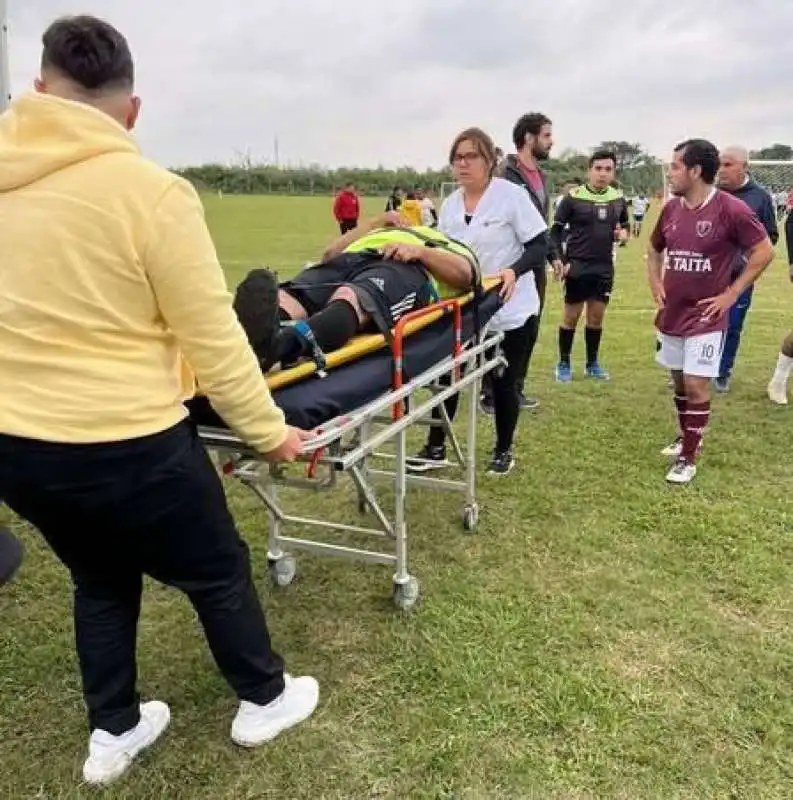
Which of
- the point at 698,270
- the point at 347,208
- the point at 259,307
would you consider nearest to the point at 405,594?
the point at 259,307

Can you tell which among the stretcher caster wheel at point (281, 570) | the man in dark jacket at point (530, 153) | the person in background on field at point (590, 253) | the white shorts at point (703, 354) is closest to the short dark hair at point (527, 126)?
the man in dark jacket at point (530, 153)

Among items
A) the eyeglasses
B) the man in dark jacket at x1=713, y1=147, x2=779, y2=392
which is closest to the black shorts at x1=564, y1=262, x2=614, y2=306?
the man in dark jacket at x1=713, y1=147, x2=779, y2=392

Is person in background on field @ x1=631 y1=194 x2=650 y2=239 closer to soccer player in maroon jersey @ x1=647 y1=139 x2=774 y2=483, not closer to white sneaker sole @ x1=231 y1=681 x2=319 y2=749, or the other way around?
soccer player in maroon jersey @ x1=647 y1=139 x2=774 y2=483

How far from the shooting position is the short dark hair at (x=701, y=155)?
4.66 m

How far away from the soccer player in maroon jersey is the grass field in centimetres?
51

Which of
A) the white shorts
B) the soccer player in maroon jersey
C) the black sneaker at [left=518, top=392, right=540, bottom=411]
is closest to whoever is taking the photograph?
the soccer player in maroon jersey

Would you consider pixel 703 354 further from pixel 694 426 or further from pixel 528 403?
pixel 528 403

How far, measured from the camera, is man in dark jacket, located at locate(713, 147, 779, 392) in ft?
21.8

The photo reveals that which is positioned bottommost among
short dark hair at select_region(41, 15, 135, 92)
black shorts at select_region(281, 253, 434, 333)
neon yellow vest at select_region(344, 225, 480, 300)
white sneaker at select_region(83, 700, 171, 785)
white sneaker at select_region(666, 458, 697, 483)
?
white sneaker at select_region(83, 700, 171, 785)

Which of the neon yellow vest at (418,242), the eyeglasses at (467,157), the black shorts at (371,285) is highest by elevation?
the eyeglasses at (467,157)

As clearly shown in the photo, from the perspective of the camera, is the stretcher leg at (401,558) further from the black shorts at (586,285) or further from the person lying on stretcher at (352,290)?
the black shorts at (586,285)

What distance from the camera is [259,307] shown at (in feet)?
8.55

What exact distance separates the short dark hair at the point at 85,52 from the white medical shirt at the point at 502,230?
272 cm

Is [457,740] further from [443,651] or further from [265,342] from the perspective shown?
[265,342]
